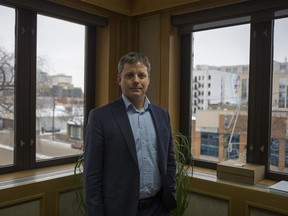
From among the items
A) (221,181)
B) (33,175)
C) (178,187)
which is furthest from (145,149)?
(33,175)

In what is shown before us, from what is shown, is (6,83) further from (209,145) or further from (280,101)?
(280,101)

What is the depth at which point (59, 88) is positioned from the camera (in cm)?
281

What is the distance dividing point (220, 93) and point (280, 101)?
0.54 meters

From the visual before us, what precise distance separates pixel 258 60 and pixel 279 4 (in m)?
0.47

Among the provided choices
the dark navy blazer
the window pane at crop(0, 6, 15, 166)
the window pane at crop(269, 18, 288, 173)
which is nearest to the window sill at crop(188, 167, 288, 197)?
the window pane at crop(269, 18, 288, 173)

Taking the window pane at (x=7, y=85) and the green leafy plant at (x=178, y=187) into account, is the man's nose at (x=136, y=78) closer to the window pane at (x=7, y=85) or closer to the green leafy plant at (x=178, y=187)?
the green leafy plant at (x=178, y=187)

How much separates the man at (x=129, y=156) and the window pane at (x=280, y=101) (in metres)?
1.22

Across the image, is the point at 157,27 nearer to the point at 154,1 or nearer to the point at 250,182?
the point at 154,1

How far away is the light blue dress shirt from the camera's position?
61.4 inches

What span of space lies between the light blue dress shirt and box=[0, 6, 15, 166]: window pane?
4.35 feet

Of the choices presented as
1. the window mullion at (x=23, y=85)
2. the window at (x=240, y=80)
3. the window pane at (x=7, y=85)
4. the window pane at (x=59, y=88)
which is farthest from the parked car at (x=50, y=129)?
the window at (x=240, y=80)

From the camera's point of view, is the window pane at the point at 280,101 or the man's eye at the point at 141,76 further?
the window pane at the point at 280,101

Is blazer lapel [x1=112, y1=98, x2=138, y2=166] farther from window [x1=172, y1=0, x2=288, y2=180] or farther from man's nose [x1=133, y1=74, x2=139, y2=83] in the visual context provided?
window [x1=172, y1=0, x2=288, y2=180]

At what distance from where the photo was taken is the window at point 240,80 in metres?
2.42
